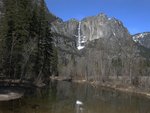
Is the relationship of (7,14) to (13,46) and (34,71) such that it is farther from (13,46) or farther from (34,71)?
(34,71)

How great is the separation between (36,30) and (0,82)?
17136 mm

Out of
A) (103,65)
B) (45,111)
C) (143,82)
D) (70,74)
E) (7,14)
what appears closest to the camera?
(45,111)

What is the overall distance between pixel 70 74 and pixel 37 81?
8995 centimetres

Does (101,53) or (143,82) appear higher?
(101,53)

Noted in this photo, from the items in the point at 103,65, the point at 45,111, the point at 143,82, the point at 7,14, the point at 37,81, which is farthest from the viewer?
the point at 103,65

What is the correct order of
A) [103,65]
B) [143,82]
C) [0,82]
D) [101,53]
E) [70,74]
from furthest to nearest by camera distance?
[70,74] → [101,53] → [103,65] → [143,82] → [0,82]

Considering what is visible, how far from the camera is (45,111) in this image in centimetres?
3475

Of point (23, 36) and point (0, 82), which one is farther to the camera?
point (23, 36)

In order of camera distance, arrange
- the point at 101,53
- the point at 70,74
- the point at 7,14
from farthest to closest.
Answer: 1. the point at 70,74
2. the point at 101,53
3. the point at 7,14

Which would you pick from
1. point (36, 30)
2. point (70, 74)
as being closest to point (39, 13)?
point (36, 30)

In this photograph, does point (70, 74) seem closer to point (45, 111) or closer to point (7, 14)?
point (7, 14)

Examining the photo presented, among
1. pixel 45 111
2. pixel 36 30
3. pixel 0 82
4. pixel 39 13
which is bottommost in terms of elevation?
pixel 45 111

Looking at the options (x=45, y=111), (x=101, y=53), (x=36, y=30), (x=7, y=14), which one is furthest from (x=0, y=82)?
(x=101, y=53)

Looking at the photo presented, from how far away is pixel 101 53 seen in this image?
13825cm
